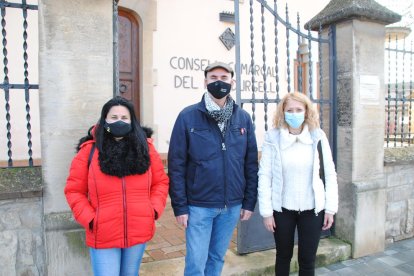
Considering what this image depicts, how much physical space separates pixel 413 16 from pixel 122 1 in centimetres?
822

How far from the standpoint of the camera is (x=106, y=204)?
222 cm

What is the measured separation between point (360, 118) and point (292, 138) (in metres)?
1.73

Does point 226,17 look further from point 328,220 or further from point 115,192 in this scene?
point 115,192

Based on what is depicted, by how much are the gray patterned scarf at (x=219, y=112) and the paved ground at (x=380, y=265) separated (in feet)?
6.88

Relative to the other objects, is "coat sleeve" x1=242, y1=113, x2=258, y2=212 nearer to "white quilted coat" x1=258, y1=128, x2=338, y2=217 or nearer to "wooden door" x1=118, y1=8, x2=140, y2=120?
"white quilted coat" x1=258, y1=128, x2=338, y2=217

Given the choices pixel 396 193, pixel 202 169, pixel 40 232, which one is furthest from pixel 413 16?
pixel 40 232

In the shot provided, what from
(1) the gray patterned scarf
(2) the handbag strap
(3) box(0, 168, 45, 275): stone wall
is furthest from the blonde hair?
(3) box(0, 168, 45, 275): stone wall

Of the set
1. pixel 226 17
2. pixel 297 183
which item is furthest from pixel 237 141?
pixel 226 17

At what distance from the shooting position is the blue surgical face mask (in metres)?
2.70

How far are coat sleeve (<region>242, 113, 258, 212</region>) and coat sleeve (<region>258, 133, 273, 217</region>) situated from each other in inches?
2.2

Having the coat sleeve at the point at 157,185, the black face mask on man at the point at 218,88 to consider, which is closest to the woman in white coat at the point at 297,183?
the black face mask on man at the point at 218,88

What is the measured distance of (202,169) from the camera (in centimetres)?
254

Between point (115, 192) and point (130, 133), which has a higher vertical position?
point (130, 133)

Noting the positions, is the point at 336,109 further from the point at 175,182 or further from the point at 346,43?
the point at 175,182
